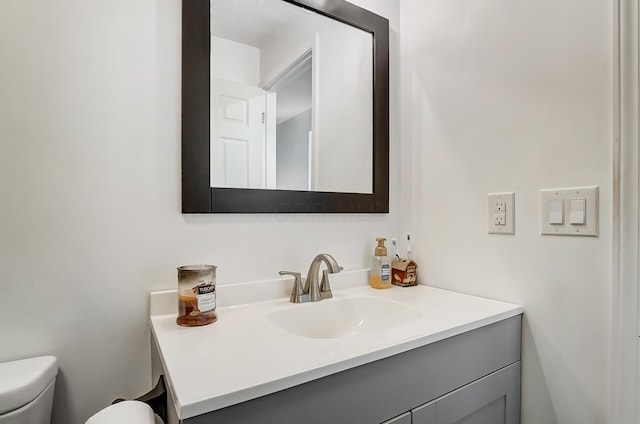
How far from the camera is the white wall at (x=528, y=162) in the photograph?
32.7 inches

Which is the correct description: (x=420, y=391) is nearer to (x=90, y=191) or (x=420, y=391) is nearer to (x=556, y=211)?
(x=556, y=211)

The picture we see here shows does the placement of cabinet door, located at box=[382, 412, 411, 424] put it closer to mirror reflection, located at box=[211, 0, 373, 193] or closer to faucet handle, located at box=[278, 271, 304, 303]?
faucet handle, located at box=[278, 271, 304, 303]

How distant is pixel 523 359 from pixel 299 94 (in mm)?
1109

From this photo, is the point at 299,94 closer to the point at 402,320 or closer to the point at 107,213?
the point at 107,213

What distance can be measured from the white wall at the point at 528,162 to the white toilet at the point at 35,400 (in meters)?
1.00

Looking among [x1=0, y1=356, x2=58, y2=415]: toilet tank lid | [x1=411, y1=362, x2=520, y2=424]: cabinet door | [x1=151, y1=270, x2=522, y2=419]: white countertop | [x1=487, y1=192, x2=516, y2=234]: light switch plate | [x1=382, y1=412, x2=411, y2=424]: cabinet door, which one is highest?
[x1=487, y1=192, x2=516, y2=234]: light switch plate

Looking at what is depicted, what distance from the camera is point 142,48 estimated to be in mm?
904

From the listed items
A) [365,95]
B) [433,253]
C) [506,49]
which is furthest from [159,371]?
[506,49]

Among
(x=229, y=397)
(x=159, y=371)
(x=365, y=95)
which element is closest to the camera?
(x=229, y=397)

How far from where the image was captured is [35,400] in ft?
2.29

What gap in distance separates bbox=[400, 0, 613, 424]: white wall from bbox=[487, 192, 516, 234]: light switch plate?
21mm

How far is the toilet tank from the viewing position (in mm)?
645

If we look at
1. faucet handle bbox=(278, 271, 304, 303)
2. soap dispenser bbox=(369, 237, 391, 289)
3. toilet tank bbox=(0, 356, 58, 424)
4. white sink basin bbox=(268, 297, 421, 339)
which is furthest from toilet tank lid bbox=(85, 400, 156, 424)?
soap dispenser bbox=(369, 237, 391, 289)

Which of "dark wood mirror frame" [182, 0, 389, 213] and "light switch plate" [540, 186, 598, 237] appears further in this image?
"dark wood mirror frame" [182, 0, 389, 213]
